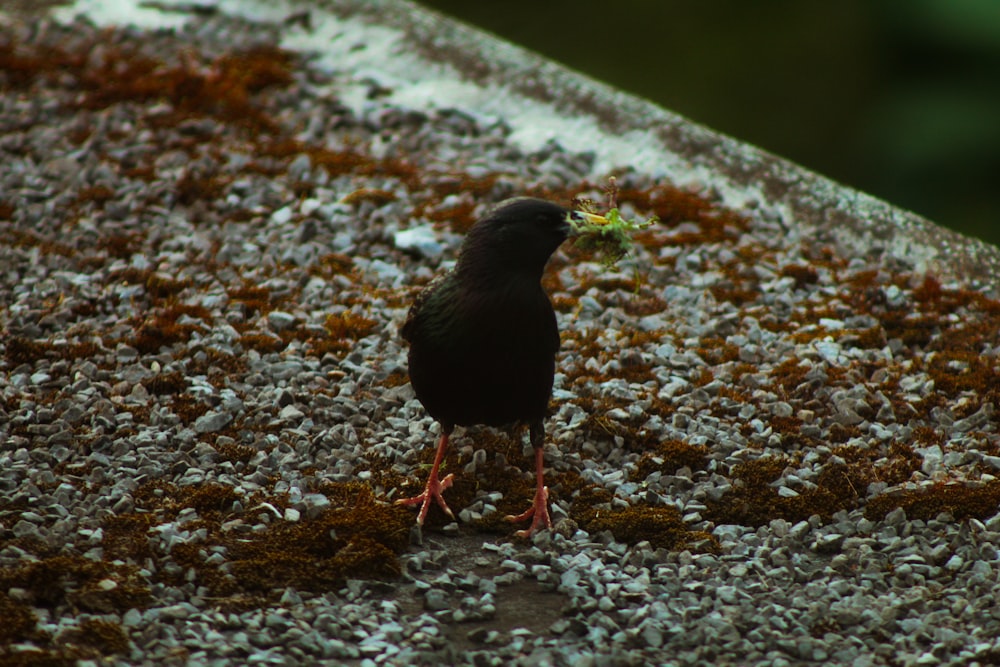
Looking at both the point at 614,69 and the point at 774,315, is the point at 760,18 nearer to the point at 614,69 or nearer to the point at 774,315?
the point at 614,69

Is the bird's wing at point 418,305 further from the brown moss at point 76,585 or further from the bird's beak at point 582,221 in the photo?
the brown moss at point 76,585

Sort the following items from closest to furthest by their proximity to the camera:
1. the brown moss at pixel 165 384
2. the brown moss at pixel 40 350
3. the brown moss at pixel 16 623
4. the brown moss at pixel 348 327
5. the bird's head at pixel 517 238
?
A: the brown moss at pixel 16 623 < the bird's head at pixel 517 238 < the brown moss at pixel 165 384 < the brown moss at pixel 40 350 < the brown moss at pixel 348 327

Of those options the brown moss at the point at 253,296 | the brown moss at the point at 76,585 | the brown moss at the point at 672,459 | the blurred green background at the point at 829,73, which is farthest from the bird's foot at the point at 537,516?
the blurred green background at the point at 829,73

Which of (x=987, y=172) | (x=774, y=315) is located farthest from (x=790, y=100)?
(x=774, y=315)

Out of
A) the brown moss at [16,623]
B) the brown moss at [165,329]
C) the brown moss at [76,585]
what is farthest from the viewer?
the brown moss at [165,329]

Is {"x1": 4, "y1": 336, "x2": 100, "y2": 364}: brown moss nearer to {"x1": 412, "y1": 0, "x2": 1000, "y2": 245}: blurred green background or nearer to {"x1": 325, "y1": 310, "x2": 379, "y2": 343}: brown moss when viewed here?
{"x1": 325, "y1": 310, "x2": 379, "y2": 343}: brown moss

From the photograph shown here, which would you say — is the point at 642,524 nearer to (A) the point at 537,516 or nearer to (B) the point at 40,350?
(A) the point at 537,516
